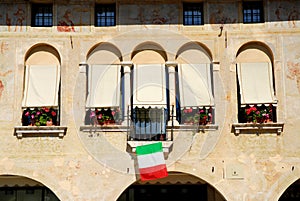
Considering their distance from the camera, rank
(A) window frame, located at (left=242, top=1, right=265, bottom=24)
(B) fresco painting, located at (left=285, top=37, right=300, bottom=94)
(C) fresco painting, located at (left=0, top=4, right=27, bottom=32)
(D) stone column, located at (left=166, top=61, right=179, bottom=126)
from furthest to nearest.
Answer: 1. (A) window frame, located at (left=242, top=1, right=265, bottom=24)
2. (C) fresco painting, located at (left=0, top=4, right=27, bottom=32)
3. (D) stone column, located at (left=166, top=61, right=179, bottom=126)
4. (B) fresco painting, located at (left=285, top=37, right=300, bottom=94)

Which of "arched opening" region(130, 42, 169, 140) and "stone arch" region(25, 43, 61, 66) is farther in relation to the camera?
"stone arch" region(25, 43, 61, 66)

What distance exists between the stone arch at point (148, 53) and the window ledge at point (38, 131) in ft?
9.17

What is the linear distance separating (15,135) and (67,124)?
138cm

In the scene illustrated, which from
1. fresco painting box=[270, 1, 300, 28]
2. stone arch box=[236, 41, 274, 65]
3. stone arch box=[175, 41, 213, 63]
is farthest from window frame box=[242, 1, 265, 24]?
stone arch box=[175, 41, 213, 63]

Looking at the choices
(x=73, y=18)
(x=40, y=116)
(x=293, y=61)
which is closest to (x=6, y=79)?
(x=40, y=116)

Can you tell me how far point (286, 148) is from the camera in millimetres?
15289

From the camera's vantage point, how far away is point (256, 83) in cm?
1565

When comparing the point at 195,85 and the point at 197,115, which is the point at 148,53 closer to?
the point at 195,85

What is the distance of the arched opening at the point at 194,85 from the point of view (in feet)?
51.0

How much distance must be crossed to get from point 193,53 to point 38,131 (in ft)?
15.3

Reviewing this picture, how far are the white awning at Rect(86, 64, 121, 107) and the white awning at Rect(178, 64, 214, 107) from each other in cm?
173

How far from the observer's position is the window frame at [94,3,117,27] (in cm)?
1631

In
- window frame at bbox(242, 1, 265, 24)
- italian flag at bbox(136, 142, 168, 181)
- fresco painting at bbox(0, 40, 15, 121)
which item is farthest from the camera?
window frame at bbox(242, 1, 265, 24)

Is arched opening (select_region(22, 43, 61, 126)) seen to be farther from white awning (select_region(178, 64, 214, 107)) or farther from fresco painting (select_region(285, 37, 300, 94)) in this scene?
fresco painting (select_region(285, 37, 300, 94))
